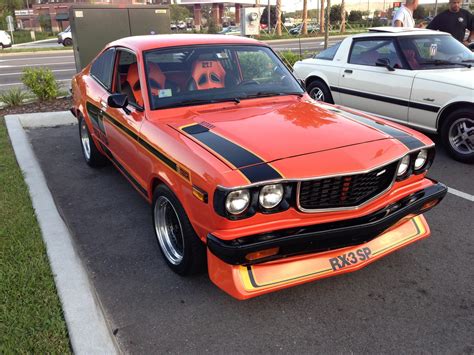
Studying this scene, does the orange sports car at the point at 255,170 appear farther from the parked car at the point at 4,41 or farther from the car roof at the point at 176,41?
the parked car at the point at 4,41

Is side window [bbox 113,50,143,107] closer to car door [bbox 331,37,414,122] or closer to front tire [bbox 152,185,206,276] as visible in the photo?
front tire [bbox 152,185,206,276]

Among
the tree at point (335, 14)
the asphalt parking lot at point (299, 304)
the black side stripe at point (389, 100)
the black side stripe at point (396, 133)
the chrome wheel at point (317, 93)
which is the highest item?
the tree at point (335, 14)

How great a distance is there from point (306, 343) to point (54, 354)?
4.66 feet

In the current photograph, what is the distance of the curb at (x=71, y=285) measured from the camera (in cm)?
249

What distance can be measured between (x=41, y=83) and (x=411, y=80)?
7.05 meters

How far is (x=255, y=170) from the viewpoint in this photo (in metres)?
2.54

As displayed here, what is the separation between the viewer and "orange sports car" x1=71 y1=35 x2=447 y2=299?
2.56 metres

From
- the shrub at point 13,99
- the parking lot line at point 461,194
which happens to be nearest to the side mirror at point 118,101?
the parking lot line at point 461,194

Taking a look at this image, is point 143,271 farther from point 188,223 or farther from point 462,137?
point 462,137

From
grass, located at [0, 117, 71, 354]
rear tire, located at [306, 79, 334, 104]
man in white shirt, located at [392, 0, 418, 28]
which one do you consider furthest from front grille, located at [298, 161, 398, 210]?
man in white shirt, located at [392, 0, 418, 28]

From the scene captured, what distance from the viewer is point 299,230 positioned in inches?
102

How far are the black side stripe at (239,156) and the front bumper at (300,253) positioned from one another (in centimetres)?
35

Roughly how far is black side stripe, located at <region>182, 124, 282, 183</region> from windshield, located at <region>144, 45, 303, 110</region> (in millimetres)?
652

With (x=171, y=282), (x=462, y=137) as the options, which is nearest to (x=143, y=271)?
(x=171, y=282)
